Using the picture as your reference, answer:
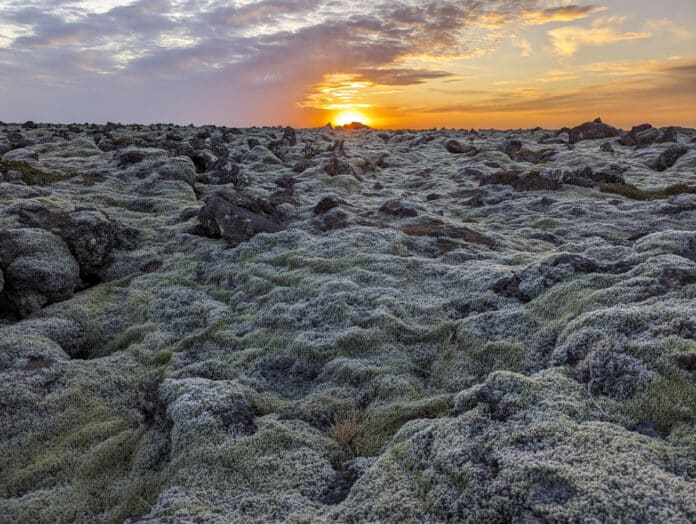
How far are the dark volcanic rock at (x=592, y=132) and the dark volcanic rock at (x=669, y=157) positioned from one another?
944 inches

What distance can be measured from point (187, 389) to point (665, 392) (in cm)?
893

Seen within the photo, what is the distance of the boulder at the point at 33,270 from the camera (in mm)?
15656

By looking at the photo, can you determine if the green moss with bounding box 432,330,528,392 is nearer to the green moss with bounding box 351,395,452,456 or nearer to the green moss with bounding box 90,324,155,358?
the green moss with bounding box 351,395,452,456

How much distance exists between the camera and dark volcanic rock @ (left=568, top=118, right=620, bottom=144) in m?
66.2

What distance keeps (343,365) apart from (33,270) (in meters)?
11.5

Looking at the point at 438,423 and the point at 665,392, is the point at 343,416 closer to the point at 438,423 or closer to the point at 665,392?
the point at 438,423

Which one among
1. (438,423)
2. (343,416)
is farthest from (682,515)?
(343,416)

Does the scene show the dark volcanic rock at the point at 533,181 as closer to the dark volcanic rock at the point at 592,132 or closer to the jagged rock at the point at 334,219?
the jagged rock at the point at 334,219

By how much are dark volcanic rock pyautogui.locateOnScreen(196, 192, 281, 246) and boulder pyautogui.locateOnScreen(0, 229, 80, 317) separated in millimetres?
5769

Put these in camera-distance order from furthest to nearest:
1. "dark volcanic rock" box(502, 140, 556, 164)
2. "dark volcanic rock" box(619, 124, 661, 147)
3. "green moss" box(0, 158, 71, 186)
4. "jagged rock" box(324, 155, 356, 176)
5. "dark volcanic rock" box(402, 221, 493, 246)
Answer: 1. "dark volcanic rock" box(619, 124, 661, 147)
2. "dark volcanic rock" box(502, 140, 556, 164)
3. "jagged rock" box(324, 155, 356, 176)
4. "green moss" box(0, 158, 71, 186)
5. "dark volcanic rock" box(402, 221, 493, 246)

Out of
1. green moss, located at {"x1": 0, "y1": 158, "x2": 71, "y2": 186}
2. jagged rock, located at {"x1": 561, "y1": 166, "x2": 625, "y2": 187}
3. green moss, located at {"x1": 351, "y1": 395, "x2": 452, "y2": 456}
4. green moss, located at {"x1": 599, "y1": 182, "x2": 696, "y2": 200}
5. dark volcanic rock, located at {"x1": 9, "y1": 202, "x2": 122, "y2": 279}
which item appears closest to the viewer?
green moss, located at {"x1": 351, "y1": 395, "x2": 452, "y2": 456}

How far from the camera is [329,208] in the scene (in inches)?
995

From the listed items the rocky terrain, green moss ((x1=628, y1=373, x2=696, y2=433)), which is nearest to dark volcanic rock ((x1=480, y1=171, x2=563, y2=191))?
the rocky terrain

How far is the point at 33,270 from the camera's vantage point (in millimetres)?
16125
